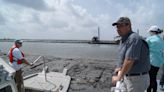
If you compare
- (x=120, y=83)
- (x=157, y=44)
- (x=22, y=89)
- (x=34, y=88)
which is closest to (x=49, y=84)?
(x=34, y=88)

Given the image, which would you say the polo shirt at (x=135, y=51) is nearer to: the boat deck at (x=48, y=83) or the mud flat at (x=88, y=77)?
the boat deck at (x=48, y=83)

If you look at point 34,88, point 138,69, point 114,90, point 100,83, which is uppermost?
point 138,69

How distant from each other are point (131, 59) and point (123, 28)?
18.2 inches

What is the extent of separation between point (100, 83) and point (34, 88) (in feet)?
14.3

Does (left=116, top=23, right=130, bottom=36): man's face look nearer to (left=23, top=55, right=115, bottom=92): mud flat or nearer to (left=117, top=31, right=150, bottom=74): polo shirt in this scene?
(left=117, top=31, right=150, bottom=74): polo shirt

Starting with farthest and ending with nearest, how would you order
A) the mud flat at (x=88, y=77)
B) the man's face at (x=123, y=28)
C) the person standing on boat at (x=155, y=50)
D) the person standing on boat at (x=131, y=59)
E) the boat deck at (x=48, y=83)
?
the mud flat at (x=88, y=77)
the boat deck at (x=48, y=83)
the person standing on boat at (x=155, y=50)
the man's face at (x=123, y=28)
the person standing on boat at (x=131, y=59)

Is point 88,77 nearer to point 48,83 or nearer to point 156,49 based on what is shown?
point 48,83

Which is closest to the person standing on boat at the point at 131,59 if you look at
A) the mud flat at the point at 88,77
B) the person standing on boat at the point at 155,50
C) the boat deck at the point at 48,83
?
the person standing on boat at the point at 155,50

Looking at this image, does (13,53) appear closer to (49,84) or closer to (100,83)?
(49,84)

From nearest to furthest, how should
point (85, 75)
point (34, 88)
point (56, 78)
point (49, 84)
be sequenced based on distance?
point (34, 88), point (49, 84), point (56, 78), point (85, 75)

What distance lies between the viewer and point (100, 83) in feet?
34.9

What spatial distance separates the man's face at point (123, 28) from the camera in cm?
321

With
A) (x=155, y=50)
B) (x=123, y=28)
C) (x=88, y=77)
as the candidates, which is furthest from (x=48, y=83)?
(x=123, y=28)

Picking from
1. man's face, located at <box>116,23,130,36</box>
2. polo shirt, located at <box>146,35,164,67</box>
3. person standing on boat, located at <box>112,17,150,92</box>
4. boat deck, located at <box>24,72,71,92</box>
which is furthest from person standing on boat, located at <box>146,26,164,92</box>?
boat deck, located at <box>24,72,71,92</box>
